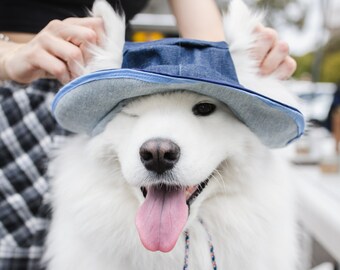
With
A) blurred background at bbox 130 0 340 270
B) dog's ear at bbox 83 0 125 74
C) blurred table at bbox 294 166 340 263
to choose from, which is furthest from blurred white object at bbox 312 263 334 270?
dog's ear at bbox 83 0 125 74

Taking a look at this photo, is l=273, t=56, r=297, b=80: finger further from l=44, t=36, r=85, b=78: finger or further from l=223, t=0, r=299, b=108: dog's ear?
l=44, t=36, r=85, b=78: finger

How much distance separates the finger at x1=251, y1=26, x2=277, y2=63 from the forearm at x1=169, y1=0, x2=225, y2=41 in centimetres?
26

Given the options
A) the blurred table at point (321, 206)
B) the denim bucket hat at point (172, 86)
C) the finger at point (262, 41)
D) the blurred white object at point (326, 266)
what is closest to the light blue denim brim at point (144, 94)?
the denim bucket hat at point (172, 86)

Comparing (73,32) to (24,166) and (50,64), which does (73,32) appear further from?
(24,166)

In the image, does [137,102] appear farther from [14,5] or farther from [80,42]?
[14,5]

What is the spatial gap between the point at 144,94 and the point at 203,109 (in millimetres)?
193

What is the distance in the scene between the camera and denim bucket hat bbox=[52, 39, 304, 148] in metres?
1.01

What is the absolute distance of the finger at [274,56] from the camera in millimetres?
1252

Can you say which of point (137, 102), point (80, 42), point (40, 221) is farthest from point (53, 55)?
point (40, 221)

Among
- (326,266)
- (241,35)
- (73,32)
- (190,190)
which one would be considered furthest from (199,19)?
(326,266)

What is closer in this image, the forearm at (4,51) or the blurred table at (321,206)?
the forearm at (4,51)

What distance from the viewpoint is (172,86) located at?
1106 mm

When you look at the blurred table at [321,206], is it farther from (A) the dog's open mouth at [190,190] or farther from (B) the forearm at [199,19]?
(B) the forearm at [199,19]

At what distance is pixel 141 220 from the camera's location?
1.15 metres
